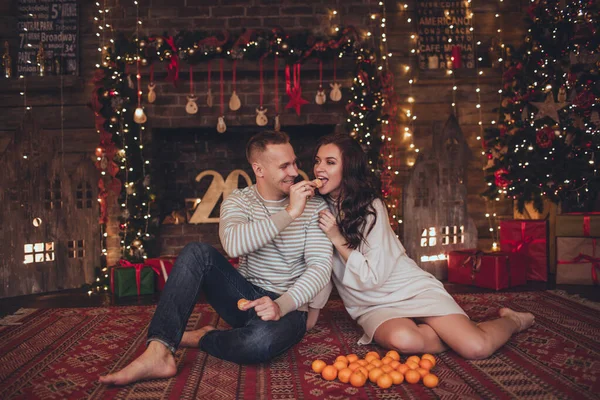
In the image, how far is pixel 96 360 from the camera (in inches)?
91.7

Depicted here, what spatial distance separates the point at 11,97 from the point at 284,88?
2.72m

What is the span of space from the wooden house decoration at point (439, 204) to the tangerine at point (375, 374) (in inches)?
101

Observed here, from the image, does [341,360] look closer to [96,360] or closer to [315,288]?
[315,288]

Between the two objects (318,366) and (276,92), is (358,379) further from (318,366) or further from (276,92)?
(276,92)

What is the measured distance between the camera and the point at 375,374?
195 cm

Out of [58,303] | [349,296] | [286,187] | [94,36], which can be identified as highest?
[94,36]

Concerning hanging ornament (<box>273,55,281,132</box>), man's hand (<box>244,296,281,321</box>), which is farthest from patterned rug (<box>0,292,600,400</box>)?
hanging ornament (<box>273,55,281,132</box>)

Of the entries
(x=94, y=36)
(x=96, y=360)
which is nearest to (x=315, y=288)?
(x=96, y=360)

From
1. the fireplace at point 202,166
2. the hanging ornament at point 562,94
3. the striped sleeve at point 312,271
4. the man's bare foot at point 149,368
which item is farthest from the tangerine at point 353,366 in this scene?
the hanging ornament at point 562,94

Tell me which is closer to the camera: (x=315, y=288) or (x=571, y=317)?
(x=315, y=288)

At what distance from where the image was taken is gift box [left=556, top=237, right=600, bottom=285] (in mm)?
3926

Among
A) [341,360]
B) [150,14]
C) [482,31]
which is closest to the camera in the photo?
[341,360]

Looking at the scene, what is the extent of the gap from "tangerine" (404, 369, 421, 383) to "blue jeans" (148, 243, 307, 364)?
529mm

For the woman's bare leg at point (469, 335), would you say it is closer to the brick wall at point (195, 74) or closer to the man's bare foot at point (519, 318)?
the man's bare foot at point (519, 318)
